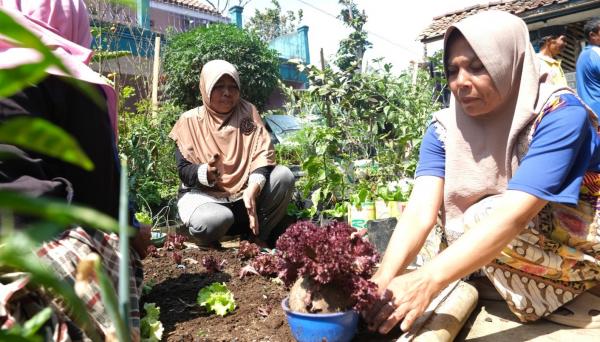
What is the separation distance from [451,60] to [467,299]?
1067 mm

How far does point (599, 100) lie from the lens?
17.5 ft

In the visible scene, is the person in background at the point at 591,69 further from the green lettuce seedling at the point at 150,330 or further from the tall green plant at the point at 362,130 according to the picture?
the green lettuce seedling at the point at 150,330

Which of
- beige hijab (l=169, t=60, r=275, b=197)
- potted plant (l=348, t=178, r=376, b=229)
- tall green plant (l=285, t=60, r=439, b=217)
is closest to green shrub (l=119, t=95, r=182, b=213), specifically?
beige hijab (l=169, t=60, r=275, b=197)

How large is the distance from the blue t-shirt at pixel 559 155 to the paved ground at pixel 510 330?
0.63 meters

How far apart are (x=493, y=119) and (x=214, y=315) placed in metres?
1.67

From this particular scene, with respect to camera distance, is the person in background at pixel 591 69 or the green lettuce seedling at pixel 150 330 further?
the person in background at pixel 591 69

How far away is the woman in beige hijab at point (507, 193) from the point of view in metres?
1.85

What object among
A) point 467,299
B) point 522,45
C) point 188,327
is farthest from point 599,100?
point 188,327

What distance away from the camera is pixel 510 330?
7.29 ft

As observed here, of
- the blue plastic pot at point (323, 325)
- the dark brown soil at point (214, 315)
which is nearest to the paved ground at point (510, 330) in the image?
the dark brown soil at point (214, 315)

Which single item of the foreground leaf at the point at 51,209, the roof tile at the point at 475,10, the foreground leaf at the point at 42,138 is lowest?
the foreground leaf at the point at 51,209

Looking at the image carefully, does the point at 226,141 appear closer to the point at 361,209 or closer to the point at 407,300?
the point at 361,209

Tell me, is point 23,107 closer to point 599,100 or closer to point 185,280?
point 185,280

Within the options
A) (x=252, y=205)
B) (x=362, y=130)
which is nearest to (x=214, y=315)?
(x=252, y=205)
